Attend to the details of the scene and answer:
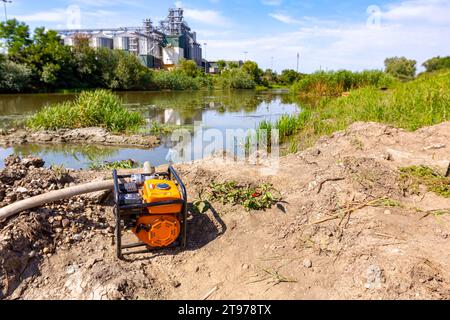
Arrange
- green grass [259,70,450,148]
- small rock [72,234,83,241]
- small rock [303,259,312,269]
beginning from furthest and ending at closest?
green grass [259,70,450,148] → small rock [72,234,83,241] → small rock [303,259,312,269]

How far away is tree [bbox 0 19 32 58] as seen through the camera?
27.3 metres

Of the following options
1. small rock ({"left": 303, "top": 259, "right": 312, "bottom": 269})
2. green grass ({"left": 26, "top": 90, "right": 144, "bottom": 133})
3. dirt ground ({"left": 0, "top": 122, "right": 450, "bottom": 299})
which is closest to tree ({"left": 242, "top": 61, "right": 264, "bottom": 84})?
green grass ({"left": 26, "top": 90, "right": 144, "bottom": 133})

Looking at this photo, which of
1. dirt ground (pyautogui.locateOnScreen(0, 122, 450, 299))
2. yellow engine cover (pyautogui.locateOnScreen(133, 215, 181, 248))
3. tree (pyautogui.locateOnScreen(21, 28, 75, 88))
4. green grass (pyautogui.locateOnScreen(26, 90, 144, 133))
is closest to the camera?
dirt ground (pyautogui.locateOnScreen(0, 122, 450, 299))

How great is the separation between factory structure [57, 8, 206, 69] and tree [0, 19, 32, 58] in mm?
23066

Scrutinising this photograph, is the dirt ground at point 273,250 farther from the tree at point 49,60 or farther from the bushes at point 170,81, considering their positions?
the bushes at point 170,81

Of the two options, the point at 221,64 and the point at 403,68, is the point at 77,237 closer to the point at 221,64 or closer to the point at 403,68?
the point at 403,68

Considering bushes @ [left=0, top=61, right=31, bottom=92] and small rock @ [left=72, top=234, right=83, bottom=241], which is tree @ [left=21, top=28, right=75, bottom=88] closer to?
bushes @ [left=0, top=61, right=31, bottom=92]

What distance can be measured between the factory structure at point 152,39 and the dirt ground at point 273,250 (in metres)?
51.2

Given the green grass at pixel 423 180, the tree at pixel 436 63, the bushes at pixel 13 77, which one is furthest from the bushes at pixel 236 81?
the green grass at pixel 423 180

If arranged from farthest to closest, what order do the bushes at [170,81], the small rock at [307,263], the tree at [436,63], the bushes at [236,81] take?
the bushes at [236,81]
the bushes at [170,81]
the tree at [436,63]
the small rock at [307,263]

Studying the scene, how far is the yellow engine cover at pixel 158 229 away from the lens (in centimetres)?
274

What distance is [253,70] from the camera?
4941 cm

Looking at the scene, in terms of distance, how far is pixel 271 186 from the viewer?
12.2 ft

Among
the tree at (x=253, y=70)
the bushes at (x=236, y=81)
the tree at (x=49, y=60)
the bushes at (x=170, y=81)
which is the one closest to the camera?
the tree at (x=49, y=60)
